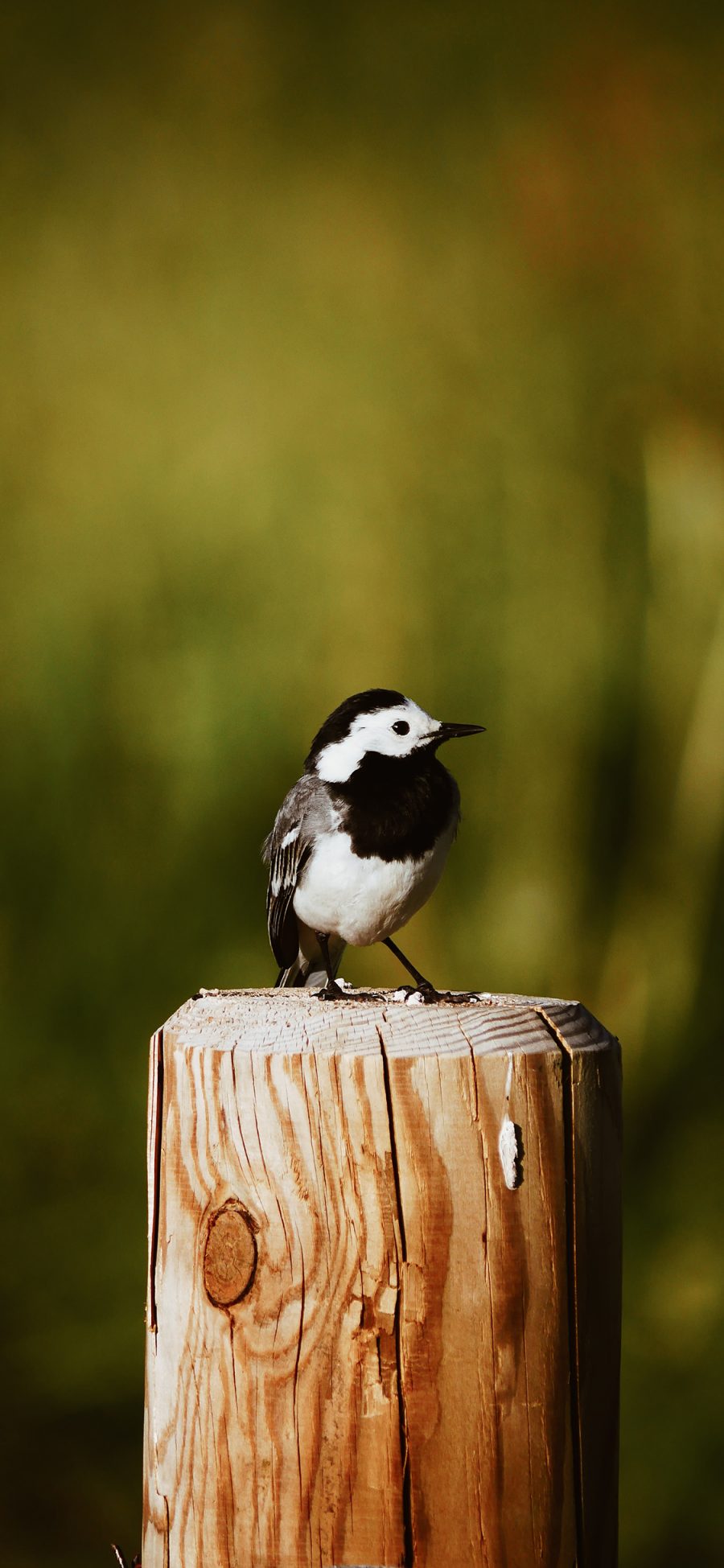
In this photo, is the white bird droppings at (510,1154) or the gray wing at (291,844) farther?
the gray wing at (291,844)

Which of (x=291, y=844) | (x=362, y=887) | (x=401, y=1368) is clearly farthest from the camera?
(x=291, y=844)

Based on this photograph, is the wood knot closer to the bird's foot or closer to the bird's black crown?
→ the bird's foot

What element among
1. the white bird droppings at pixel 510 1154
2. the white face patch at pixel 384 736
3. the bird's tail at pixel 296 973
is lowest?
the bird's tail at pixel 296 973

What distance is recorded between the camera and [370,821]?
2402 mm

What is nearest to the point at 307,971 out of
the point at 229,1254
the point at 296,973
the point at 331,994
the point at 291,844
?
the point at 296,973

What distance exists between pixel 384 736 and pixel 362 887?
0.91 feet

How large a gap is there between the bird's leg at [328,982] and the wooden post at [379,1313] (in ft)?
1.92

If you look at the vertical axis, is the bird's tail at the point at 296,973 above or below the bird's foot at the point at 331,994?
below

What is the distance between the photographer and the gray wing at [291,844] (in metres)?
2.48

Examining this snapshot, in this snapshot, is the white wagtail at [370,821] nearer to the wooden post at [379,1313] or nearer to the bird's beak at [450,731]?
the bird's beak at [450,731]

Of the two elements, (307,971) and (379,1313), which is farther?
(307,971)

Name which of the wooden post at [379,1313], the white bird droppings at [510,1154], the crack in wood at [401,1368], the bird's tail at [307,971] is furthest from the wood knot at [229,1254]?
the bird's tail at [307,971]

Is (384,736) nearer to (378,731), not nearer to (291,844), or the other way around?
(378,731)

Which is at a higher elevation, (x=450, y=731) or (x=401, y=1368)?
(x=450, y=731)
